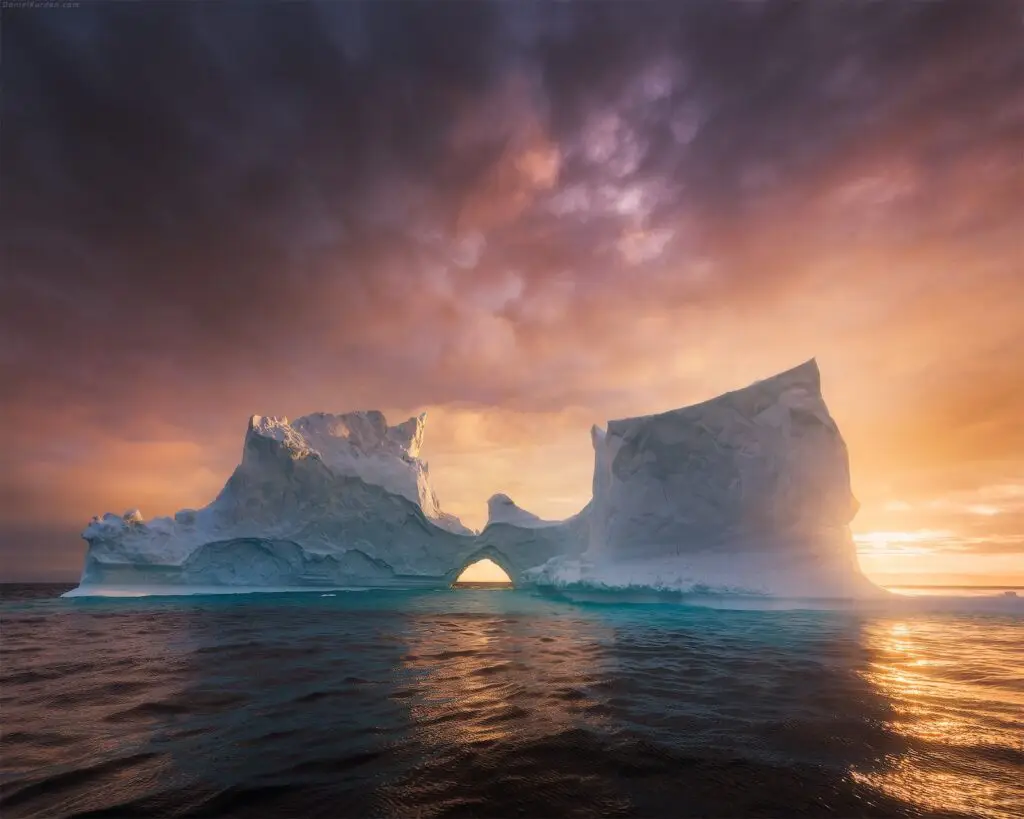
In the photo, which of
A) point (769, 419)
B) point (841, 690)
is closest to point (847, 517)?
point (769, 419)

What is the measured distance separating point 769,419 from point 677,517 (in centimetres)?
583

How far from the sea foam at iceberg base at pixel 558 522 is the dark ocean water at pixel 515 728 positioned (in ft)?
29.2

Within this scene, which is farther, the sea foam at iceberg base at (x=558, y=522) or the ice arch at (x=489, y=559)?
the ice arch at (x=489, y=559)

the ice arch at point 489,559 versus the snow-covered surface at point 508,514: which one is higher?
the snow-covered surface at point 508,514

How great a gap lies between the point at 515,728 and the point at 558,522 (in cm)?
3059

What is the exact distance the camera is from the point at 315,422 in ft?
125

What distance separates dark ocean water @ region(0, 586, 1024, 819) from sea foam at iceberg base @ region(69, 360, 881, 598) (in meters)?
8.89

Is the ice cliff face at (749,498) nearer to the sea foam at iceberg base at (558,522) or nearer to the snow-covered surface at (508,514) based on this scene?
the sea foam at iceberg base at (558,522)

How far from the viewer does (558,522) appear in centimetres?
3575

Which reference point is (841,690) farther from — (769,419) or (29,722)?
(769,419)

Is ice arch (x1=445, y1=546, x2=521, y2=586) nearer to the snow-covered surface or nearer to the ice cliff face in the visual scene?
the snow-covered surface

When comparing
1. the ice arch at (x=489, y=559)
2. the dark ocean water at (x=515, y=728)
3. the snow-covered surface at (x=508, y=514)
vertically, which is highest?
the snow-covered surface at (x=508, y=514)

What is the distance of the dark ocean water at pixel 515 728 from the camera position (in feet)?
13.2

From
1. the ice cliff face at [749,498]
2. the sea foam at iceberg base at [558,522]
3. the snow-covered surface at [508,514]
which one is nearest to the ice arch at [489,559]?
the sea foam at iceberg base at [558,522]
